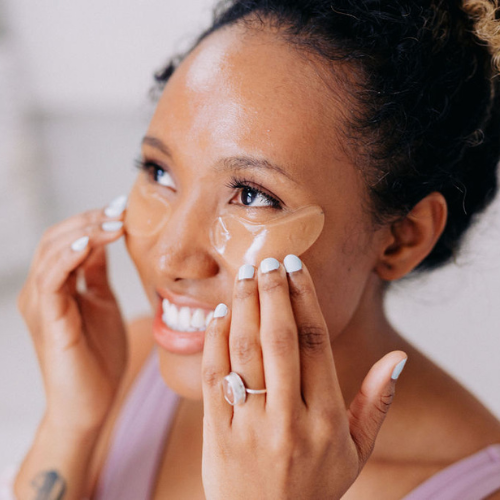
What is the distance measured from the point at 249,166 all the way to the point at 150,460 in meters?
0.67

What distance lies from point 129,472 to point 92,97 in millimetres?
1625

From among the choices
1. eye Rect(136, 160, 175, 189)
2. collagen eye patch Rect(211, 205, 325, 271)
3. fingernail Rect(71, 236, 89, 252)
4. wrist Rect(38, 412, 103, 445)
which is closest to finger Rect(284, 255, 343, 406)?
collagen eye patch Rect(211, 205, 325, 271)

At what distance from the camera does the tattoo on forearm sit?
42.5 inches

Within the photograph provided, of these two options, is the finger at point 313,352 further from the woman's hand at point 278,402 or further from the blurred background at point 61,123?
the blurred background at point 61,123

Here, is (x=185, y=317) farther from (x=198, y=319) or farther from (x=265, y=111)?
(x=265, y=111)

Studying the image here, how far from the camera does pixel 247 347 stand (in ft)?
2.15

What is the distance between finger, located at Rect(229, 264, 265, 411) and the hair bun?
0.54 metres

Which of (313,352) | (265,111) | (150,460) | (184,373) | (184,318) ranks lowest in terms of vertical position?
(150,460)

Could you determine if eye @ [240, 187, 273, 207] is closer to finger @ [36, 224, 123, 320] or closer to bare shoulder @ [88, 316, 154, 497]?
finger @ [36, 224, 123, 320]

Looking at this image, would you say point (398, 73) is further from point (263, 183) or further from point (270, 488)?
point (270, 488)

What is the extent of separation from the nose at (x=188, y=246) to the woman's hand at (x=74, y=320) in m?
0.19

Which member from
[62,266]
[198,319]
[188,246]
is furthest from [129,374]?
[188,246]

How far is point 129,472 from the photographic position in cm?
115

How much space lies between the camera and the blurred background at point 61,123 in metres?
2.02
